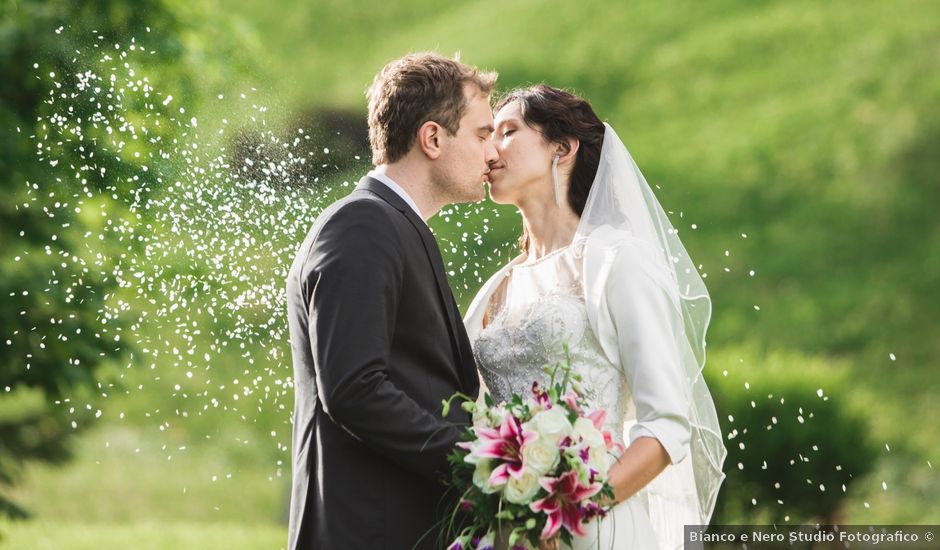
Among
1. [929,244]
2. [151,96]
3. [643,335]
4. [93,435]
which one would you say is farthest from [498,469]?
[929,244]

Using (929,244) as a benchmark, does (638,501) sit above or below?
below

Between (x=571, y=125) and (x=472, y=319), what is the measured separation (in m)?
0.71

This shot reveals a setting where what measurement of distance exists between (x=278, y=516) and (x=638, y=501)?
7739 millimetres

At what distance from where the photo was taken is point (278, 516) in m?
10.2

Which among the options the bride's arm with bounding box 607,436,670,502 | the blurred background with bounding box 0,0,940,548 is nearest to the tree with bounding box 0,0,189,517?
the blurred background with bounding box 0,0,940,548

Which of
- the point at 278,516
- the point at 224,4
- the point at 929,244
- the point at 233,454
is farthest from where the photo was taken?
the point at 224,4

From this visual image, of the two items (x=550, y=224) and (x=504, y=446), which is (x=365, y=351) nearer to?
(x=504, y=446)

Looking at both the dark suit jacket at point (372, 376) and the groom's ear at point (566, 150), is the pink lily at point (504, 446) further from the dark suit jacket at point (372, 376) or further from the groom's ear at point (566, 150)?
the groom's ear at point (566, 150)

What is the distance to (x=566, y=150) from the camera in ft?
11.4

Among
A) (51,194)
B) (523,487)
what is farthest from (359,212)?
(51,194)

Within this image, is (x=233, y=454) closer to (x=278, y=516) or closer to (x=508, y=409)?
(x=278, y=516)

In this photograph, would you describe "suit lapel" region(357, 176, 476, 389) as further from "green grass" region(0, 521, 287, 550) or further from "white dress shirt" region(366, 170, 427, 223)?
"green grass" region(0, 521, 287, 550)

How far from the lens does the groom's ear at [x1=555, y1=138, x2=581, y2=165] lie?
3465mm

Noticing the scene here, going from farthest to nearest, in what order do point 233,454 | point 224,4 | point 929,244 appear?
1. point 224,4
2. point 929,244
3. point 233,454
